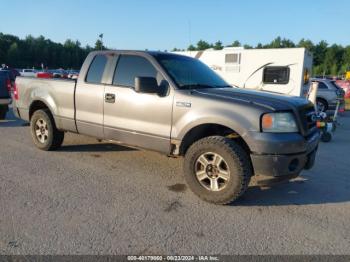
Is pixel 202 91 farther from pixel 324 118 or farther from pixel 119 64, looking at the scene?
pixel 324 118

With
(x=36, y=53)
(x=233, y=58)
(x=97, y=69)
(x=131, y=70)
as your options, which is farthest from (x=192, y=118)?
(x=36, y=53)

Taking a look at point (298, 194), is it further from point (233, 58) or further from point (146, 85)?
point (233, 58)

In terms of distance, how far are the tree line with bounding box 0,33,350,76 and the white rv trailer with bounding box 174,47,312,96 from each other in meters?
71.1

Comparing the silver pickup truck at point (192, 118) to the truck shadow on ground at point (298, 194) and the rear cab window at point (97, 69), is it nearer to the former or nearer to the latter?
the rear cab window at point (97, 69)

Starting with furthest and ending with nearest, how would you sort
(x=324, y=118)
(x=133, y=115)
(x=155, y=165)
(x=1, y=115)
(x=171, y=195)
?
(x=1, y=115) < (x=324, y=118) < (x=155, y=165) < (x=133, y=115) < (x=171, y=195)

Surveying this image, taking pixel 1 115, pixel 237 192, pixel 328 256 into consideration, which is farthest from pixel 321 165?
pixel 1 115

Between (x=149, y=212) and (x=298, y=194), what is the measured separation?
2080mm

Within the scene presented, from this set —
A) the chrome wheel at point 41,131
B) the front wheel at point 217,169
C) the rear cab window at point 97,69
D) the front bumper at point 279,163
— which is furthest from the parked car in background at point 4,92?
the front bumper at point 279,163

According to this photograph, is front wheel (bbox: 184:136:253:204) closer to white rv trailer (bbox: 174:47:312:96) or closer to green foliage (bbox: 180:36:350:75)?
white rv trailer (bbox: 174:47:312:96)

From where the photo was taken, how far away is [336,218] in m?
3.78

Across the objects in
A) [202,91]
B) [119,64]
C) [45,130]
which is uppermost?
[119,64]

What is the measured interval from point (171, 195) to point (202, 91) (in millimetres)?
1418

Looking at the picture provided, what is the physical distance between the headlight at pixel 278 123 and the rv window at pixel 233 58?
9.24 metres

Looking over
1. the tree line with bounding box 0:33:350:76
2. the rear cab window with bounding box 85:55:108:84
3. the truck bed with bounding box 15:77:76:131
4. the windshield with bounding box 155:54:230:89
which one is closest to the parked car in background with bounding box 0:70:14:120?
the truck bed with bounding box 15:77:76:131
